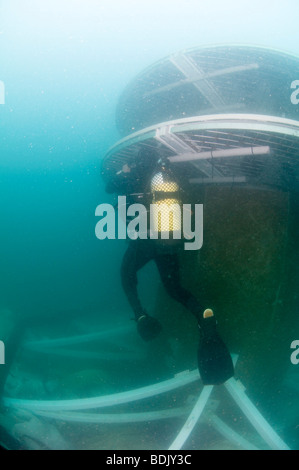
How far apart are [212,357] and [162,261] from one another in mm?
1379

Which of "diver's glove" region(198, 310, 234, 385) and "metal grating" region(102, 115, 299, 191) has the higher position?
"metal grating" region(102, 115, 299, 191)

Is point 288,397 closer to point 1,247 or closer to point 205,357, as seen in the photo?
point 205,357

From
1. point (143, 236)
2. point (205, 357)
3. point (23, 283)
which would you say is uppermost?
point (143, 236)

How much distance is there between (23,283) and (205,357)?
48752 millimetres

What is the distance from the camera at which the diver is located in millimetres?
2990

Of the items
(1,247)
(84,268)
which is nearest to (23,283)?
(84,268)

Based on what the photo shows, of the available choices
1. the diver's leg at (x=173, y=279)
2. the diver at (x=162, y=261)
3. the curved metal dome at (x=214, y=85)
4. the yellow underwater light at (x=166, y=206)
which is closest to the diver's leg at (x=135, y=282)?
the diver at (x=162, y=261)

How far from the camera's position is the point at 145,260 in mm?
3592

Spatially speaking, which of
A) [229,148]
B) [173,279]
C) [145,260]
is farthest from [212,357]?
[229,148]

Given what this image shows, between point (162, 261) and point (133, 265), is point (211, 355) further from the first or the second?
point (133, 265)

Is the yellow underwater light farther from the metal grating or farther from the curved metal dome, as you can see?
the curved metal dome

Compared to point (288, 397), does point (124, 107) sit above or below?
above

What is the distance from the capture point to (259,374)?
4.58 meters

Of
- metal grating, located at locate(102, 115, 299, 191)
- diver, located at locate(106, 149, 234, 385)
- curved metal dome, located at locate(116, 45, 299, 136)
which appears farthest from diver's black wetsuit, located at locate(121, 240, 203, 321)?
curved metal dome, located at locate(116, 45, 299, 136)
